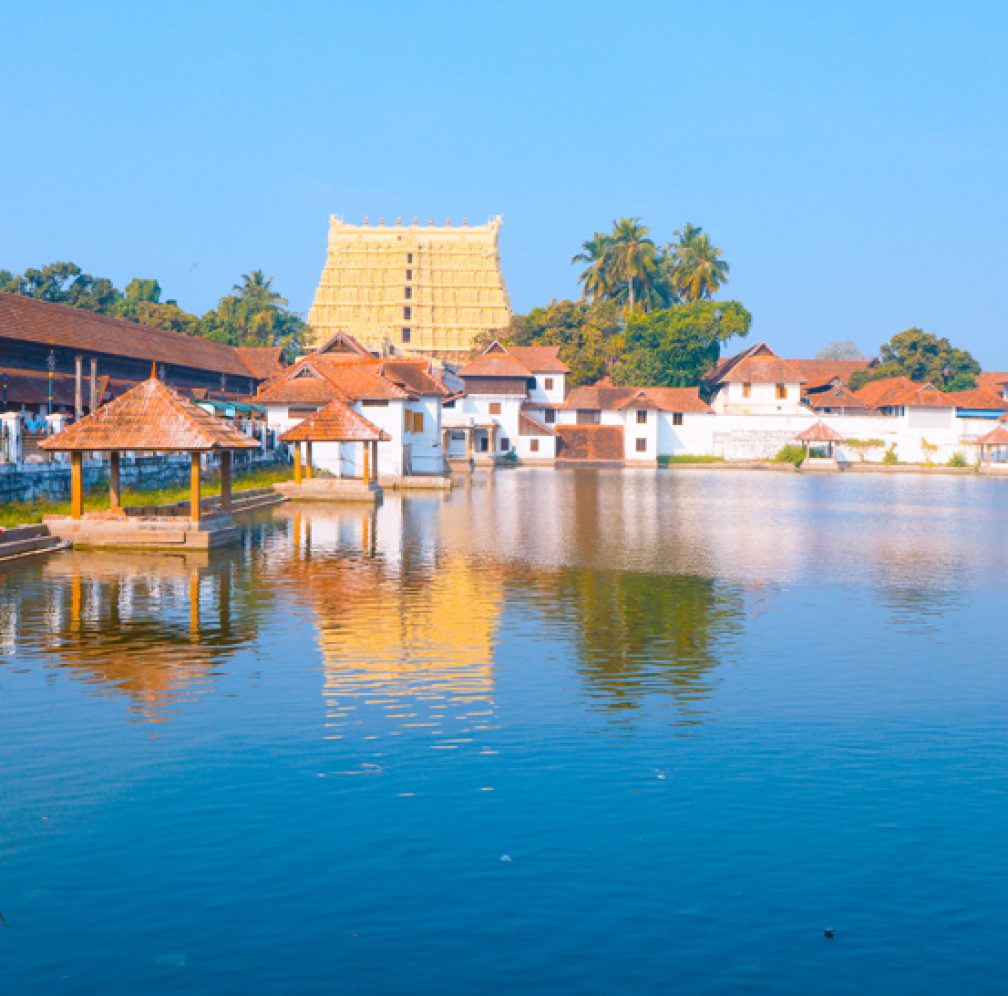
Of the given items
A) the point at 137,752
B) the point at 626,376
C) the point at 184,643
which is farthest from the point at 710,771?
the point at 626,376

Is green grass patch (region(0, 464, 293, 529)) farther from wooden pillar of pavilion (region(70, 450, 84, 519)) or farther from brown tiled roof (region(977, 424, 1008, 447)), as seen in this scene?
brown tiled roof (region(977, 424, 1008, 447))

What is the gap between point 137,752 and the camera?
36.7ft

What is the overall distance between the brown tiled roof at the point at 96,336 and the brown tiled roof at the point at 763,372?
130 ft

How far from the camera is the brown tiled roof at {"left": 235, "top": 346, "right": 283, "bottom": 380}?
2820 inches

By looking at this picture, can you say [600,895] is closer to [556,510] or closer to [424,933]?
[424,933]

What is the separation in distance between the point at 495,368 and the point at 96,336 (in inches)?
1415

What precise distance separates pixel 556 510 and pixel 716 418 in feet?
159

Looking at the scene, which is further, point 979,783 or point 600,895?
point 979,783

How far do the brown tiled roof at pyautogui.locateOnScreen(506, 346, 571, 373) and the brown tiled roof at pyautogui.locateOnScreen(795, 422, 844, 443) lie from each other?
57.7 feet

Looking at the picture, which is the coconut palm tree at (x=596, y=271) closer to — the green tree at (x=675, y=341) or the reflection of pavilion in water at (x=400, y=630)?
the green tree at (x=675, y=341)

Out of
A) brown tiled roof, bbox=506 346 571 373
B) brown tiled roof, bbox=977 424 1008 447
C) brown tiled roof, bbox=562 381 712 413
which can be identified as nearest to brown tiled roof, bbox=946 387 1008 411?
brown tiled roof, bbox=977 424 1008 447

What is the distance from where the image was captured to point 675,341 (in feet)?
306

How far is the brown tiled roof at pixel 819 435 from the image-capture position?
83062mm

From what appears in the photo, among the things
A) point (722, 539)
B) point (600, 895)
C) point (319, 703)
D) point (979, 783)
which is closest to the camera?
point (600, 895)
